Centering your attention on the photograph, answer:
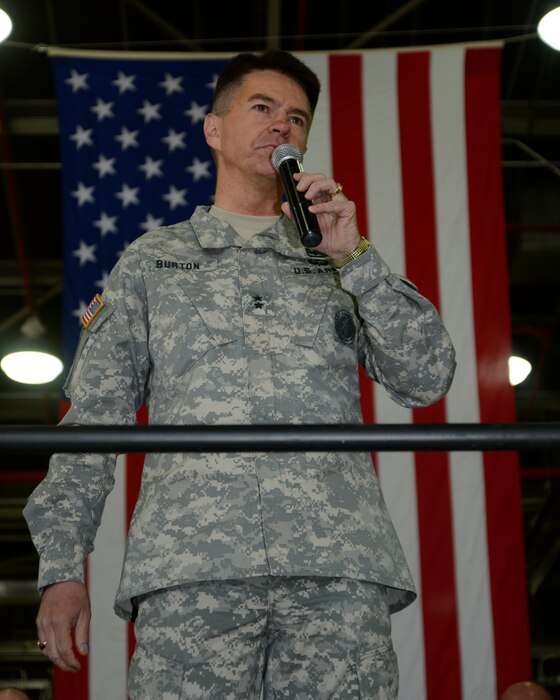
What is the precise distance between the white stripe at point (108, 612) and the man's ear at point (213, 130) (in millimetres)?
1727

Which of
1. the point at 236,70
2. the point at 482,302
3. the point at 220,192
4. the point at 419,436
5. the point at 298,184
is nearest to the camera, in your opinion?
the point at 419,436

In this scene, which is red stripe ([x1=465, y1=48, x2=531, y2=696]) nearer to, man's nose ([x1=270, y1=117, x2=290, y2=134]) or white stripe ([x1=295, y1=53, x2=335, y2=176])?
white stripe ([x1=295, y1=53, x2=335, y2=176])

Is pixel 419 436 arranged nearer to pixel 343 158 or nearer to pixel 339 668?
pixel 339 668

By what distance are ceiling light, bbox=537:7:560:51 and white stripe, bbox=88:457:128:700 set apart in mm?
2612

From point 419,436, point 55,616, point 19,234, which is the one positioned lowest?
point 55,616

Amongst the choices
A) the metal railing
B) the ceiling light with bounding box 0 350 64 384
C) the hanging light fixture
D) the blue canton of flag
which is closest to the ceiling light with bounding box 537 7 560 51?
the blue canton of flag

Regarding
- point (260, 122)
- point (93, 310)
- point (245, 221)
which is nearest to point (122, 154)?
point (260, 122)

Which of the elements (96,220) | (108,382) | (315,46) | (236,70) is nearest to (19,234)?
(315,46)

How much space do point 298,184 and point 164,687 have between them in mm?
868

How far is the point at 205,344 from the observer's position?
201cm

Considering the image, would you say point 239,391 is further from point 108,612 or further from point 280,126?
point 108,612

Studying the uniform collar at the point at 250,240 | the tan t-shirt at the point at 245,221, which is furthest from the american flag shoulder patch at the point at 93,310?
the tan t-shirt at the point at 245,221

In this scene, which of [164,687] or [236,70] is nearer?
[164,687]

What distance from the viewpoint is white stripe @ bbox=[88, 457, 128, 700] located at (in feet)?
12.5
